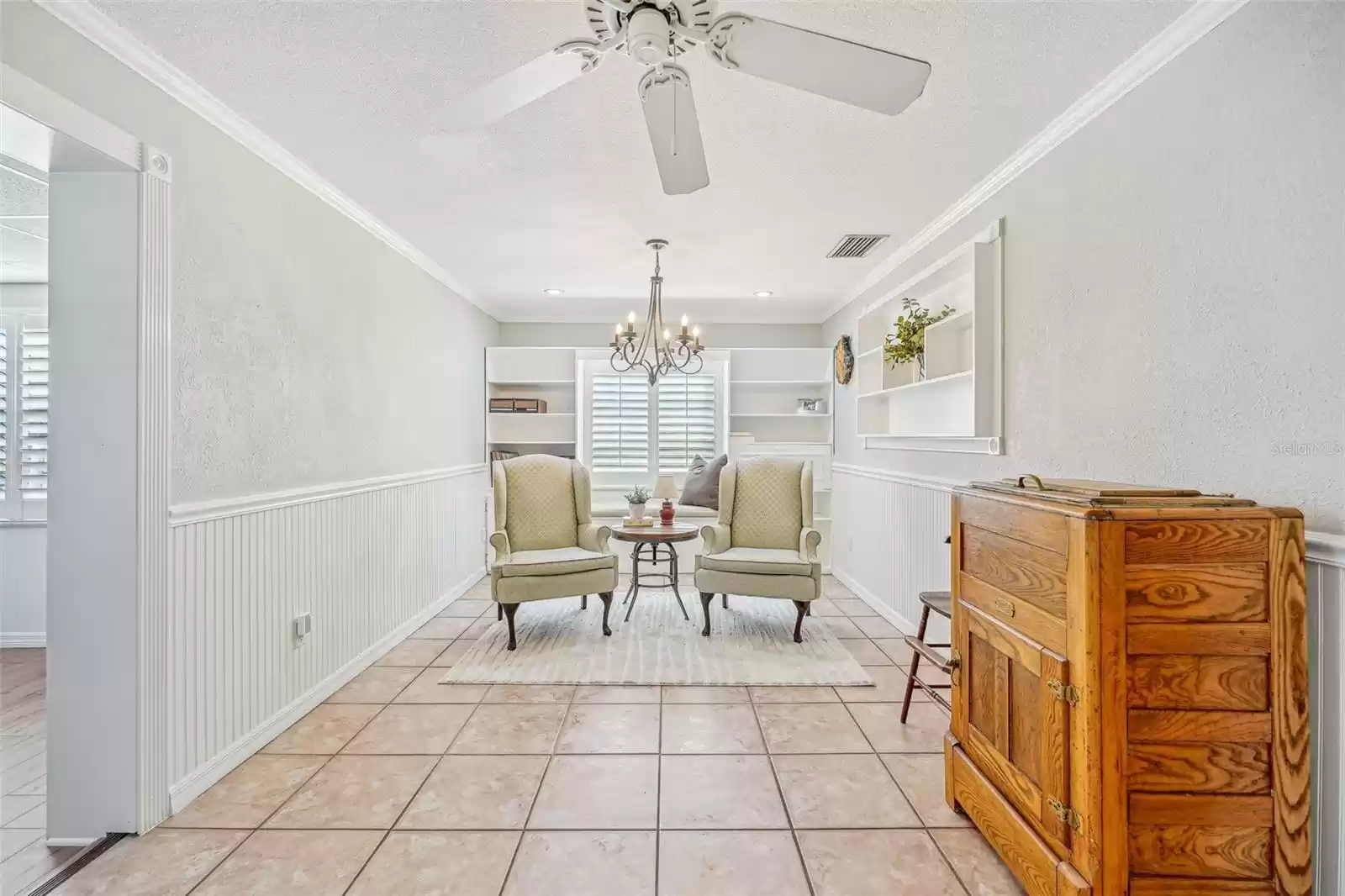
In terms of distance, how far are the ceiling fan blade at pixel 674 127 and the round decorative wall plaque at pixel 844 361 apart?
3.56 metres

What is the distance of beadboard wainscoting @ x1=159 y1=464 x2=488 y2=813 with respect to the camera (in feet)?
7.27

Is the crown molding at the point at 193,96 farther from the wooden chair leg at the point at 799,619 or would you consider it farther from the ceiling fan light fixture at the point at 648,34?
the wooden chair leg at the point at 799,619

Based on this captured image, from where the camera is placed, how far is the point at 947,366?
11.8ft

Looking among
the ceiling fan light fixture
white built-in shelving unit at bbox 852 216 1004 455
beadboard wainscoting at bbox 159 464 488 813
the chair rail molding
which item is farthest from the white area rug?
the ceiling fan light fixture

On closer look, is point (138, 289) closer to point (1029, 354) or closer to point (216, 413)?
point (216, 413)

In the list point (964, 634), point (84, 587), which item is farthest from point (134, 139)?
point (964, 634)

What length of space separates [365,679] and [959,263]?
12.3 ft

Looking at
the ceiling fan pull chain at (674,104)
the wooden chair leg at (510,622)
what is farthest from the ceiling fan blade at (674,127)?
the wooden chair leg at (510,622)

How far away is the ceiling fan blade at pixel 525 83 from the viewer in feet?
4.70

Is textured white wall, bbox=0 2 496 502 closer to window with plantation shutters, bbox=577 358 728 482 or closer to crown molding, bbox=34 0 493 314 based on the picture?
crown molding, bbox=34 0 493 314

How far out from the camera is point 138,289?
2014mm

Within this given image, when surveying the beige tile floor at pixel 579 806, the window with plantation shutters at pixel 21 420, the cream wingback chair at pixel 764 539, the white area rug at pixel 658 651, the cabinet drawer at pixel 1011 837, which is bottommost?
the beige tile floor at pixel 579 806

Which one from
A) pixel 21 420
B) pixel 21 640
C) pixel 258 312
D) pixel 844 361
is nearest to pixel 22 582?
pixel 21 640

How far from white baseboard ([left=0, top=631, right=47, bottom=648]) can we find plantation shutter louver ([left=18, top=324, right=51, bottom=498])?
825mm
